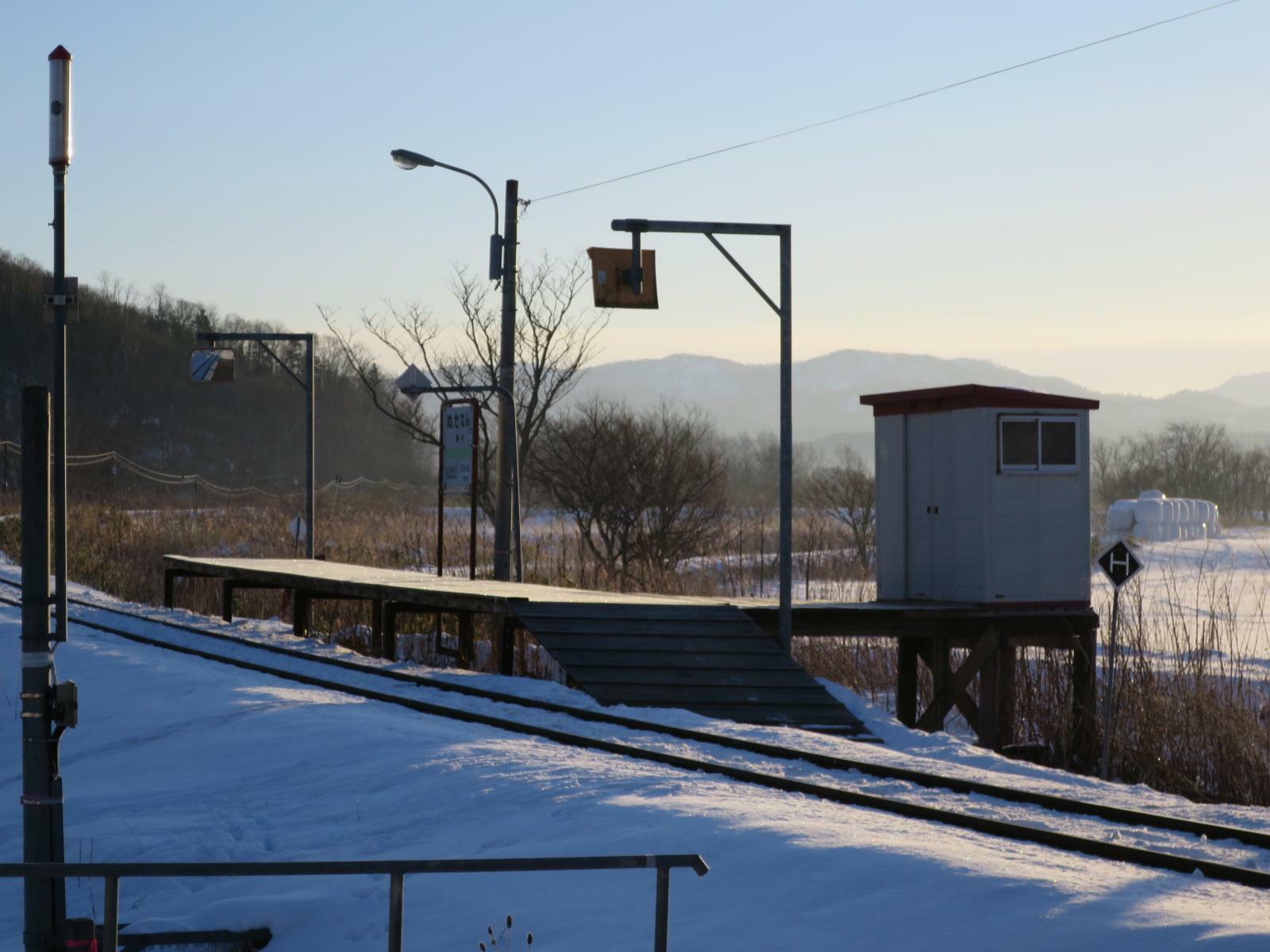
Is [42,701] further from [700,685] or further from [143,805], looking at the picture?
[700,685]

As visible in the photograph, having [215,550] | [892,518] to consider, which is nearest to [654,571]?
[892,518]

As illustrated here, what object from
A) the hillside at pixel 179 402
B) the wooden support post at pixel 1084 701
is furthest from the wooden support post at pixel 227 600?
the hillside at pixel 179 402

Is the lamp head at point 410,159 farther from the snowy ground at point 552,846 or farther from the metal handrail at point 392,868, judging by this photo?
the metal handrail at point 392,868

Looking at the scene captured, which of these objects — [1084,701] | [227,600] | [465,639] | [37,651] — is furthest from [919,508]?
[37,651]

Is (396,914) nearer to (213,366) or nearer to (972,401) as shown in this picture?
(972,401)

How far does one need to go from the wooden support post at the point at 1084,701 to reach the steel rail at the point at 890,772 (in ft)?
18.8

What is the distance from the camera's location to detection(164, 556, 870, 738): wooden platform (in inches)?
540

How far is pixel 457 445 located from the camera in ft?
71.3

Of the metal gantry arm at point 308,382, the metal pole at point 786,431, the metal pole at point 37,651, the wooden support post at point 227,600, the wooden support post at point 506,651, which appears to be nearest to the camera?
the metal pole at point 37,651

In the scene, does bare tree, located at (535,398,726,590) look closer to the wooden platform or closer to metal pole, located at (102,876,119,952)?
the wooden platform

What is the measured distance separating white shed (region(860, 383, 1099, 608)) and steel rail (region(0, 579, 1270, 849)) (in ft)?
18.3

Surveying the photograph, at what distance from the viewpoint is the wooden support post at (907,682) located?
17.9 m

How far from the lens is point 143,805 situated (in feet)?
33.8

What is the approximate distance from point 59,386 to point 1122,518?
2326 inches
